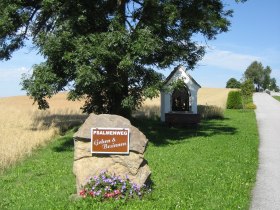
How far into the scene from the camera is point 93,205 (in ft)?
27.6

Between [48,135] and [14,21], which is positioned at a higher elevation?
[14,21]

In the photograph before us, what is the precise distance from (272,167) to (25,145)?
9320 millimetres

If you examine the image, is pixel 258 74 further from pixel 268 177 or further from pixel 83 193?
pixel 83 193

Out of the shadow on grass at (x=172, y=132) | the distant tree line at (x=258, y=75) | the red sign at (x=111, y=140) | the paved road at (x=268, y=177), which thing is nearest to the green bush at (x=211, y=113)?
the shadow on grass at (x=172, y=132)

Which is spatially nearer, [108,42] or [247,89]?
[108,42]

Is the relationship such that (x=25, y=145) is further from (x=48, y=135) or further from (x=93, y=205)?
(x=93, y=205)

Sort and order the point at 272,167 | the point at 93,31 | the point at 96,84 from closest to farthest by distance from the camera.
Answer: the point at 272,167 < the point at 96,84 < the point at 93,31

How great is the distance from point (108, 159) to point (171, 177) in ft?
8.10

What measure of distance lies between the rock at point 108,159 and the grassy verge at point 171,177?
585 mm

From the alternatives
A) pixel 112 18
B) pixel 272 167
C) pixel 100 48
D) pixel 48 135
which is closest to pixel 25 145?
pixel 48 135

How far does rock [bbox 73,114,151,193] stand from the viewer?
9.38 meters

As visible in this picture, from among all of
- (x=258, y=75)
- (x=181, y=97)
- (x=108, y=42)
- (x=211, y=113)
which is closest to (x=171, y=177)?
(x=108, y=42)

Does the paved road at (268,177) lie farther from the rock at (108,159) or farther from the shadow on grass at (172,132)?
the shadow on grass at (172,132)

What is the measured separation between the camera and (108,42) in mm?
16078
